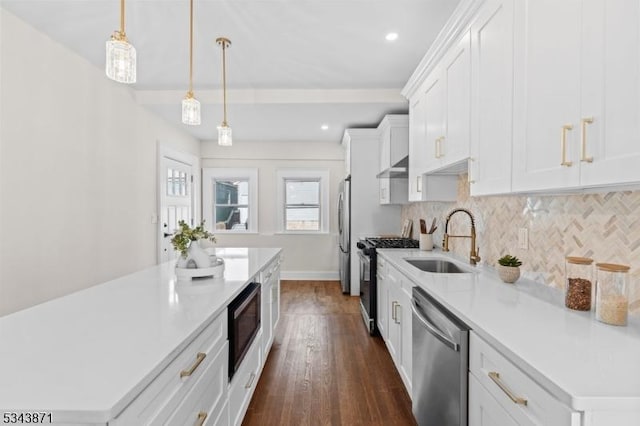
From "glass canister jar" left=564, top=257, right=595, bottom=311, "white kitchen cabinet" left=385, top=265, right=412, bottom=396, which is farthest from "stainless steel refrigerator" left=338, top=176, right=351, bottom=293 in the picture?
"glass canister jar" left=564, top=257, right=595, bottom=311

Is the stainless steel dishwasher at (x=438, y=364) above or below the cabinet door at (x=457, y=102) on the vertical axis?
below

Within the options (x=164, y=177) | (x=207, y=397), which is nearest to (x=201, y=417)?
(x=207, y=397)

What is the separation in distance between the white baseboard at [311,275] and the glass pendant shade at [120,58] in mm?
4725

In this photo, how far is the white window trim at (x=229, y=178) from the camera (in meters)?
5.87

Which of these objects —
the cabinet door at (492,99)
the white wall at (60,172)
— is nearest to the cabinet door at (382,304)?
the cabinet door at (492,99)

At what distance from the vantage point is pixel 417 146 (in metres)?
2.83

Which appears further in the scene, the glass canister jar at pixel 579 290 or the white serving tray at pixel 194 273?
the white serving tray at pixel 194 273

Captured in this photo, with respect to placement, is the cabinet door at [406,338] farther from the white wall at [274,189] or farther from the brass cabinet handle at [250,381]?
the white wall at [274,189]

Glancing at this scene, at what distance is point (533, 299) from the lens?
144 centimetres

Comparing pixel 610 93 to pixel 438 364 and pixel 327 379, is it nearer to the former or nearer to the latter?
pixel 438 364

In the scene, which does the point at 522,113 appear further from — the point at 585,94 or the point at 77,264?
the point at 77,264

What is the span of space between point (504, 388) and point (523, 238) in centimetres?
111

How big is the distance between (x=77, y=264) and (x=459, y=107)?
328 cm

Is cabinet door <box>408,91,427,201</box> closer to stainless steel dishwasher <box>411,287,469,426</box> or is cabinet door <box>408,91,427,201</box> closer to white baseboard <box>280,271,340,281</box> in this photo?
stainless steel dishwasher <box>411,287,469,426</box>
